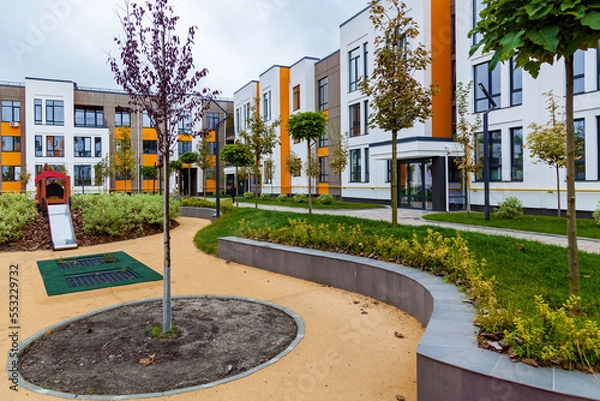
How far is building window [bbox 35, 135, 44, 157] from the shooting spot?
43.0 meters

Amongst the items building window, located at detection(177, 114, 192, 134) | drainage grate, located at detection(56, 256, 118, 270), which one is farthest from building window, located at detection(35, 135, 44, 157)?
building window, located at detection(177, 114, 192, 134)

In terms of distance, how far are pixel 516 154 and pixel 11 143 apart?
47.9 meters

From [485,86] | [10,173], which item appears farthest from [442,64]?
[10,173]

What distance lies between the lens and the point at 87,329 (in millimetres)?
4824

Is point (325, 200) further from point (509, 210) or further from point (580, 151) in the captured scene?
point (580, 151)

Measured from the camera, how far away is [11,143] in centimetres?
4316

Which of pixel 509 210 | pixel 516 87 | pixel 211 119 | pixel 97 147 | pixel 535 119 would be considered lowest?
pixel 509 210

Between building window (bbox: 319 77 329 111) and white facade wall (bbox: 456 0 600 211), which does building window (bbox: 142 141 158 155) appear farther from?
white facade wall (bbox: 456 0 600 211)

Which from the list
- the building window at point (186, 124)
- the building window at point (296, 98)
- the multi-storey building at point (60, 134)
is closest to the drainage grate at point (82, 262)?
the building window at point (186, 124)

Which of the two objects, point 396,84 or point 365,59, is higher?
point 365,59

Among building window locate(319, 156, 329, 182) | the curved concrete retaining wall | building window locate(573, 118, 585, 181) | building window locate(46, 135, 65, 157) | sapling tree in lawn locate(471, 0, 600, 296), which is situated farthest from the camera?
building window locate(46, 135, 65, 157)

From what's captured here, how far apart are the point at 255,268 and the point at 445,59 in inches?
683

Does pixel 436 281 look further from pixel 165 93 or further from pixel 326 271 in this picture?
pixel 165 93

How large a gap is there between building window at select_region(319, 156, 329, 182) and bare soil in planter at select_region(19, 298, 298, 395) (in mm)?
25649
